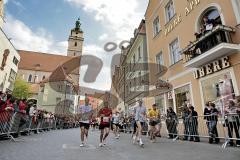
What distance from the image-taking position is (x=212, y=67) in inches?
434

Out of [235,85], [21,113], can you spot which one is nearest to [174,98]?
[235,85]

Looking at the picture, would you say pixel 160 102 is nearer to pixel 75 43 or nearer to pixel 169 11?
pixel 169 11

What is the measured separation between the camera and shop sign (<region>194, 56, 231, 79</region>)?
10.2m

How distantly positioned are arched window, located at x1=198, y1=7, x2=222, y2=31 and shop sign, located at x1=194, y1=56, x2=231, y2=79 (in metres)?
2.14

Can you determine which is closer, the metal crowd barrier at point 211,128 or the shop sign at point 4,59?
the metal crowd barrier at point 211,128

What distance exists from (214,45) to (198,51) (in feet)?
6.11

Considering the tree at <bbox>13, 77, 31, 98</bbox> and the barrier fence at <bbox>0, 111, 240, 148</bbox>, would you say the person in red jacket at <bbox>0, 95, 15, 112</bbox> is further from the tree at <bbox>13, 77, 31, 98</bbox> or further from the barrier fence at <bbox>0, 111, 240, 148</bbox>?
the tree at <bbox>13, 77, 31, 98</bbox>

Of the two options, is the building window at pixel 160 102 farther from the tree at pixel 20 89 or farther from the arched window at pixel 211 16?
the tree at pixel 20 89

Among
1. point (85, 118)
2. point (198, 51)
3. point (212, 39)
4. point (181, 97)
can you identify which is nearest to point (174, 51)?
point (198, 51)

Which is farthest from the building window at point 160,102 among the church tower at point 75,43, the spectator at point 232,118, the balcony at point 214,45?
the church tower at point 75,43

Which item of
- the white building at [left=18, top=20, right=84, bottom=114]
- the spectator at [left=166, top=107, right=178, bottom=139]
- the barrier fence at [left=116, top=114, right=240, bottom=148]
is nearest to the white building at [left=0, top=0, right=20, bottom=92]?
the white building at [left=18, top=20, right=84, bottom=114]

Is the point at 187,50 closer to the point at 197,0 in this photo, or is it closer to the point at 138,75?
the point at 197,0

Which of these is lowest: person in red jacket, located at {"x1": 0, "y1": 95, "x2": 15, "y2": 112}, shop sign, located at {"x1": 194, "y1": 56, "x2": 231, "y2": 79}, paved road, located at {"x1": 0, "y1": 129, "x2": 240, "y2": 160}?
paved road, located at {"x1": 0, "y1": 129, "x2": 240, "y2": 160}

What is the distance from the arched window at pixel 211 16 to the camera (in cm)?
1123
